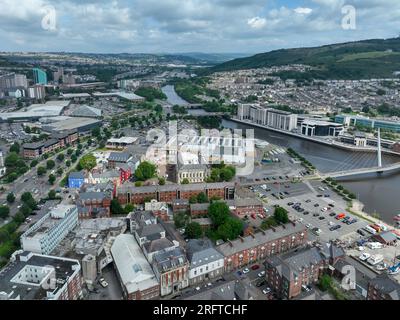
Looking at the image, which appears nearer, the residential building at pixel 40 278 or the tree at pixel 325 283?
the residential building at pixel 40 278

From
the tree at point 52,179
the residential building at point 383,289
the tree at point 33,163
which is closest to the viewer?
the residential building at point 383,289

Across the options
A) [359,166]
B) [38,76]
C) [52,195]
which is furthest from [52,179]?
[38,76]

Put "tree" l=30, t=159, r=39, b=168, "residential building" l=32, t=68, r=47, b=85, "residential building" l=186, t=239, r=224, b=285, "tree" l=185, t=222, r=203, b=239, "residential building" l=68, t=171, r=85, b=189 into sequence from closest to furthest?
1. "residential building" l=186, t=239, r=224, b=285
2. "tree" l=185, t=222, r=203, b=239
3. "residential building" l=68, t=171, r=85, b=189
4. "tree" l=30, t=159, r=39, b=168
5. "residential building" l=32, t=68, r=47, b=85

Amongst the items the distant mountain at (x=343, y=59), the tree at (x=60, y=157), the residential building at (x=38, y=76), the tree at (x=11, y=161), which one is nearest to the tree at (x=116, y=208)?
the tree at (x=60, y=157)

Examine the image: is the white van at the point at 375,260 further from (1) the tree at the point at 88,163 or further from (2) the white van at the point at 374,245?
(1) the tree at the point at 88,163

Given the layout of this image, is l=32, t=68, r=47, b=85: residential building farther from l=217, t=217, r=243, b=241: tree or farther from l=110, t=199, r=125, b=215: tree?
l=217, t=217, r=243, b=241: tree

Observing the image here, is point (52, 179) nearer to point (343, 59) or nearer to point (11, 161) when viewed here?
point (11, 161)

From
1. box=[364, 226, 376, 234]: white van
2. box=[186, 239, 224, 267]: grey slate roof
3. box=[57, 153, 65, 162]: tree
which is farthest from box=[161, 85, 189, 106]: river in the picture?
box=[186, 239, 224, 267]: grey slate roof
